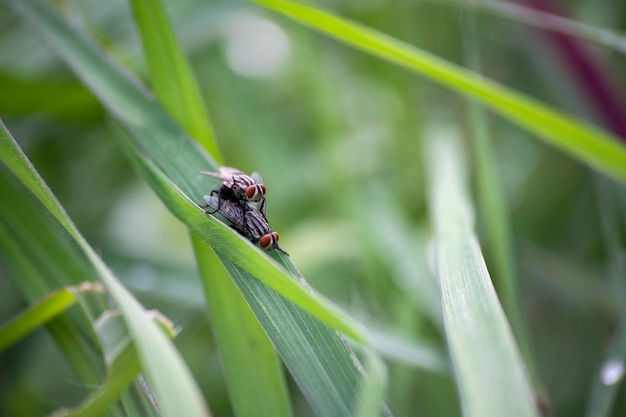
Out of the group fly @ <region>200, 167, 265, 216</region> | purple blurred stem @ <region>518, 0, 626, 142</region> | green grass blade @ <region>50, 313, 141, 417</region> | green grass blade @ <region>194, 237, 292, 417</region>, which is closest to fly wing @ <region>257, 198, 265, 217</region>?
fly @ <region>200, 167, 265, 216</region>

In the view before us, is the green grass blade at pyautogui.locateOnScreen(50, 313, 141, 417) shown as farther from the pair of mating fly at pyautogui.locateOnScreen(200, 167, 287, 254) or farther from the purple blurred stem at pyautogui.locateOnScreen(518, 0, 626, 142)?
the purple blurred stem at pyautogui.locateOnScreen(518, 0, 626, 142)

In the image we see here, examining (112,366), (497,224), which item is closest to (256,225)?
(112,366)

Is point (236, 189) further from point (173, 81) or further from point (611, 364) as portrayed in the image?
point (611, 364)

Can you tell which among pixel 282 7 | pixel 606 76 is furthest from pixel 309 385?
pixel 606 76

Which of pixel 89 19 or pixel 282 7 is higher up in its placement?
pixel 89 19

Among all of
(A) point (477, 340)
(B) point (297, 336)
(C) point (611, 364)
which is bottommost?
(C) point (611, 364)

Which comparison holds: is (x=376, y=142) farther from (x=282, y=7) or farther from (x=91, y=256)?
(x=91, y=256)
